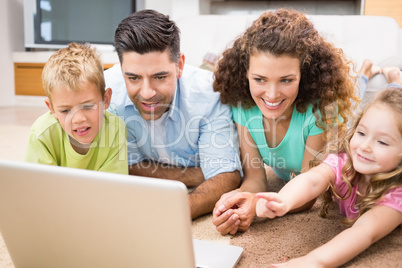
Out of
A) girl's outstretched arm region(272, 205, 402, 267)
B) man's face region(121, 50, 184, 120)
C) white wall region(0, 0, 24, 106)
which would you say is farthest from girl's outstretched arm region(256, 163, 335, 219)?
white wall region(0, 0, 24, 106)

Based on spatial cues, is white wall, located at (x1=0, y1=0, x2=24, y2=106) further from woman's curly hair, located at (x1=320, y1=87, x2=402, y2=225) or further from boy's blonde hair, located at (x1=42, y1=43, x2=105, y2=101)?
woman's curly hair, located at (x1=320, y1=87, x2=402, y2=225)

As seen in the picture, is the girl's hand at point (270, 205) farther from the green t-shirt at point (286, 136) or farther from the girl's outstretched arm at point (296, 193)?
the green t-shirt at point (286, 136)

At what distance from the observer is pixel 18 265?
28.9 inches

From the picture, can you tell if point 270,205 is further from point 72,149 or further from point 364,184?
point 72,149

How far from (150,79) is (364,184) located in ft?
2.15

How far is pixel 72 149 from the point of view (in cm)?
105

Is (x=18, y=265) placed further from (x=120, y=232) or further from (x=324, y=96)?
(x=324, y=96)

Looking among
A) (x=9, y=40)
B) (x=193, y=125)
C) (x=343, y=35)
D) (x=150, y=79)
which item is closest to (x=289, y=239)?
(x=193, y=125)

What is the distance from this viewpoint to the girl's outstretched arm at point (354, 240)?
771 millimetres

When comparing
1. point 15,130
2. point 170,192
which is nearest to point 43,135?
point 170,192

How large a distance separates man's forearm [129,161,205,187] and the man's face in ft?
0.81

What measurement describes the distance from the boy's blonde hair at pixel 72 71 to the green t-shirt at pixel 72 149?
93 millimetres

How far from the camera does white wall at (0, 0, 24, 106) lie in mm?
3543

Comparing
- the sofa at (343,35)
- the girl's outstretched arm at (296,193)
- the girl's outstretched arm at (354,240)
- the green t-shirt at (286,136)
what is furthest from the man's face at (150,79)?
the sofa at (343,35)
